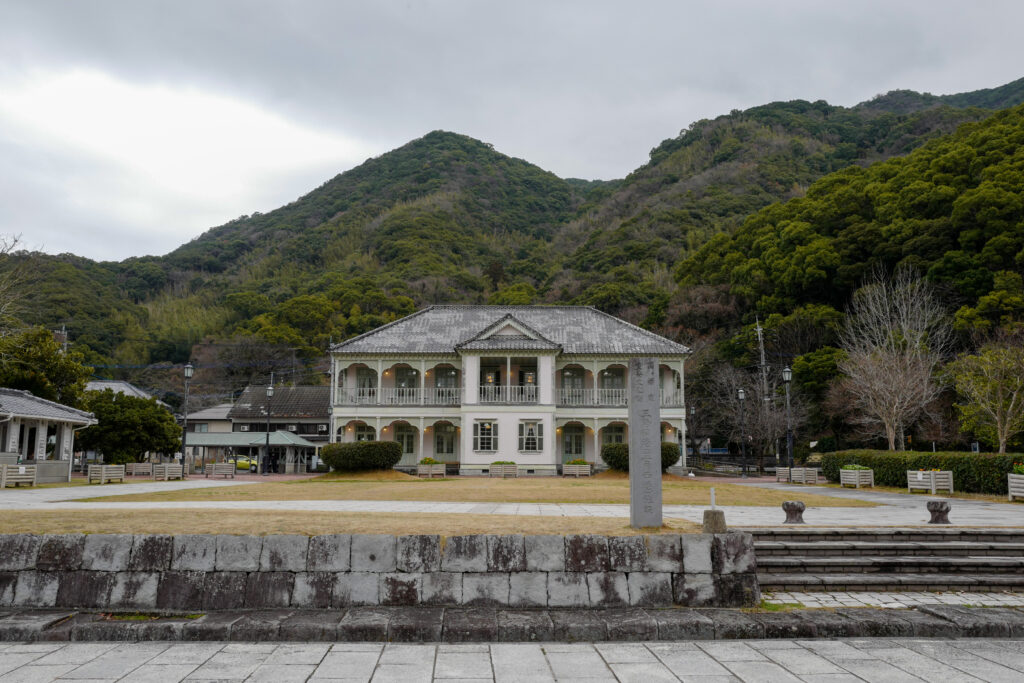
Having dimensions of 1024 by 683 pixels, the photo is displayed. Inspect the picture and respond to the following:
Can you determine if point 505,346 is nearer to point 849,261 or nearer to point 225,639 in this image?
point 849,261

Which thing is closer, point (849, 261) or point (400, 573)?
point (400, 573)

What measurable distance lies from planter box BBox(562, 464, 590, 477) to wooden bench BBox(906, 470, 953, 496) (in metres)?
14.0

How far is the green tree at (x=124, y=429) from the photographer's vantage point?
3181cm

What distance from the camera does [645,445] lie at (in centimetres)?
915

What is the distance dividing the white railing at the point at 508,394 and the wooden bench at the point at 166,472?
47.4 ft

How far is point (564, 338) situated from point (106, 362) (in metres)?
52.0

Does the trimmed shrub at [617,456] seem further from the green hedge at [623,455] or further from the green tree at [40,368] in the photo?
the green tree at [40,368]

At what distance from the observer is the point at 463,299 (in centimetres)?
7225

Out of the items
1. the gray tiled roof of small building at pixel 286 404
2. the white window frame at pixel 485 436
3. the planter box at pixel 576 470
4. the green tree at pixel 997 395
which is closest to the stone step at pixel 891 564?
the green tree at pixel 997 395

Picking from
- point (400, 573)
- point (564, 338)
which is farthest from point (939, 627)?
point (564, 338)

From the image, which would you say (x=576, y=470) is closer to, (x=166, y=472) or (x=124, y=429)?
(x=166, y=472)

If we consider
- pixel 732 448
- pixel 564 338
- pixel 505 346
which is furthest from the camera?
pixel 732 448

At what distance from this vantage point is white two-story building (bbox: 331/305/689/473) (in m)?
34.7

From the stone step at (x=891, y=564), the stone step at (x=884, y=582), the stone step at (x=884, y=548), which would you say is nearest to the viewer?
the stone step at (x=884, y=582)
